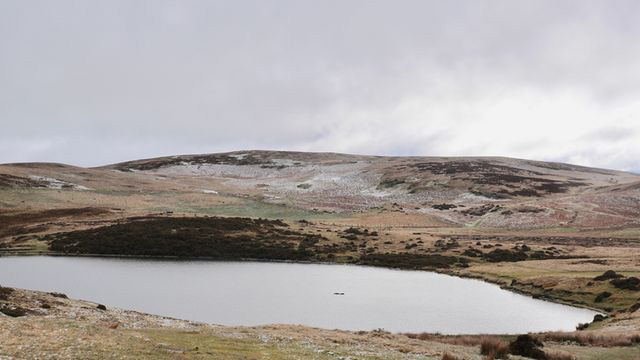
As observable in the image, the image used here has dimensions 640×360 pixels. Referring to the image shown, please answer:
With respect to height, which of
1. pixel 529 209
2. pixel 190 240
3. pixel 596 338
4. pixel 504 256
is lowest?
pixel 596 338

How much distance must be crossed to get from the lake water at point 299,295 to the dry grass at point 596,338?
10382 millimetres

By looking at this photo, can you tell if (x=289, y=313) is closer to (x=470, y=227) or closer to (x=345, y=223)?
(x=345, y=223)

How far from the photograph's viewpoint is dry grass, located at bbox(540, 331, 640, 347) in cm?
3372

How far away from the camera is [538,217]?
143875 millimetres

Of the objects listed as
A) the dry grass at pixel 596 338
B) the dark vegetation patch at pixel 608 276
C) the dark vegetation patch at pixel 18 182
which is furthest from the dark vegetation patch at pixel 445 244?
the dark vegetation patch at pixel 18 182

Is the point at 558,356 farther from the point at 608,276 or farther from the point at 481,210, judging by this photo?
the point at 481,210

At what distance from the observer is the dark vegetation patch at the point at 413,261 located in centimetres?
8644

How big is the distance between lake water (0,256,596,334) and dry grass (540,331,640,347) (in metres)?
10.4

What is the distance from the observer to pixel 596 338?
35.5 metres

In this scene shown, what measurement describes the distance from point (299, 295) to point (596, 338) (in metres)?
32.5

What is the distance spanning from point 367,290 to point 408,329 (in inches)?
714

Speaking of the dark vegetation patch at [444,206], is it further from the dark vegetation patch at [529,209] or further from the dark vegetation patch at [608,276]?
the dark vegetation patch at [608,276]

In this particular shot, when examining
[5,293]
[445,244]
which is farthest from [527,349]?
[445,244]

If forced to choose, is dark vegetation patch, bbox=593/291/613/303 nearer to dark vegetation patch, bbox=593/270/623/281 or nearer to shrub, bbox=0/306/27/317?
dark vegetation patch, bbox=593/270/623/281
